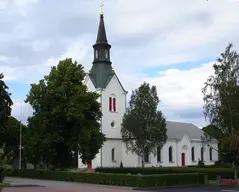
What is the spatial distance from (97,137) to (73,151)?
2.82 meters

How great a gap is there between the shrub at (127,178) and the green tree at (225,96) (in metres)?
9.84

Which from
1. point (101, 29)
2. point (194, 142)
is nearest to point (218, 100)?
point (101, 29)

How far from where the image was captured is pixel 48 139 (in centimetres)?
3800

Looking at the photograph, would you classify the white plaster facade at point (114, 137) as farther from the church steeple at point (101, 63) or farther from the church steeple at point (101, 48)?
the church steeple at point (101, 48)

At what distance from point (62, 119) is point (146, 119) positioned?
1678cm

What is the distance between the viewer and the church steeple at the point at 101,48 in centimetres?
6091

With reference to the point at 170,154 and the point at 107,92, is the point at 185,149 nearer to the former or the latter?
the point at 170,154

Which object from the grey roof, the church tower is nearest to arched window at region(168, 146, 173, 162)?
the grey roof

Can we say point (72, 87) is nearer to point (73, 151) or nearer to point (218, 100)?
point (73, 151)

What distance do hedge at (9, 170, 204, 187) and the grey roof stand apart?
35.4m

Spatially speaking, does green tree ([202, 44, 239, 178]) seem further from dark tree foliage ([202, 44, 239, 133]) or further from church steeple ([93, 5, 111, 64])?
church steeple ([93, 5, 111, 64])

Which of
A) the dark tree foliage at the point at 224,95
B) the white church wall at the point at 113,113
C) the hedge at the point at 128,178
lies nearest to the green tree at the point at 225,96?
the dark tree foliage at the point at 224,95

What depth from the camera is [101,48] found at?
6119 cm

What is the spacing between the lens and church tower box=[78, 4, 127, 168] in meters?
60.0
